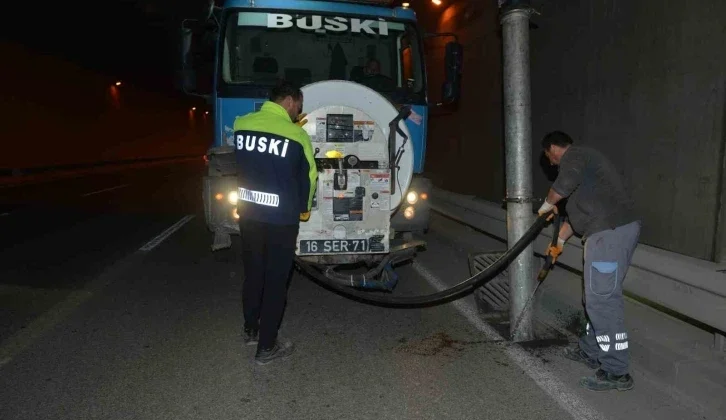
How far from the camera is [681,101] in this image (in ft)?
18.9

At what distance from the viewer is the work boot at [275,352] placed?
15.2 feet

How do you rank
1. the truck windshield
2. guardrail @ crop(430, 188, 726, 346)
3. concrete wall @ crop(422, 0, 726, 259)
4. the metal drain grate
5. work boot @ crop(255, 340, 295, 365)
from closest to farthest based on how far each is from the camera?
guardrail @ crop(430, 188, 726, 346) < work boot @ crop(255, 340, 295, 365) < concrete wall @ crop(422, 0, 726, 259) < the metal drain grate < the truck windshield

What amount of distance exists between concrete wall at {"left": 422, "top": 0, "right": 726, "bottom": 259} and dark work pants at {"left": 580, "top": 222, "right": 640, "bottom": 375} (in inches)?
68.8

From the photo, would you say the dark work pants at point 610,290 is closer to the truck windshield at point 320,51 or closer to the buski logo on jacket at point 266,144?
the buski logo on jacket at point 266,144

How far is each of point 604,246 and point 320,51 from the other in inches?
→ 176

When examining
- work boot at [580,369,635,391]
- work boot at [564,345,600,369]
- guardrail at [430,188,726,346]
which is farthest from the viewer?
work boot at [564,345,600,369]

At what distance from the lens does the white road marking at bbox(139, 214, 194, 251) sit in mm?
9281

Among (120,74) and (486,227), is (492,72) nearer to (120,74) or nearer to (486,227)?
(486,227)

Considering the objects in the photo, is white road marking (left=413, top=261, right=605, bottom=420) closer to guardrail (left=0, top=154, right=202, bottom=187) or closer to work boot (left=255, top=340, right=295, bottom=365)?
work boot (left=255, top=340, right=295, bottom=365)

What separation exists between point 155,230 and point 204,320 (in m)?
5.80

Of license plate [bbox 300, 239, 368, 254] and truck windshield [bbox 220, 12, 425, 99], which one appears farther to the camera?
truck windshield [bbox 220, 12, 425, 99]

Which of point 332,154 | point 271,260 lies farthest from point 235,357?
point 332,154

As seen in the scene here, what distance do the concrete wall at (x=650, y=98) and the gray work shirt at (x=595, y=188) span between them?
1734 mm

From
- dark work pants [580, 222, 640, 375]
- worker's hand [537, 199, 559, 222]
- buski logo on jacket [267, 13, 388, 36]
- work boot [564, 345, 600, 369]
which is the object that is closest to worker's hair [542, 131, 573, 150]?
worker's hand [537, 199, 559, 222]
